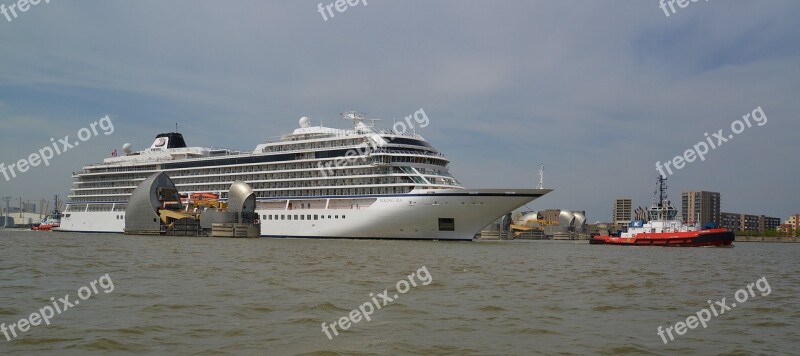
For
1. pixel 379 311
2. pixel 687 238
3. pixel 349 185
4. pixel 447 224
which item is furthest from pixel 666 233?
pixel 379 311

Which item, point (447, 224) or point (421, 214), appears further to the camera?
point (447, 224)

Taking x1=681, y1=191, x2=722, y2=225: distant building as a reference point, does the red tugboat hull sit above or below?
below

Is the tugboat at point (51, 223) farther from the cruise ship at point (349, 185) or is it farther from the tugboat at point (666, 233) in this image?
the tugboat at point (666, 233)

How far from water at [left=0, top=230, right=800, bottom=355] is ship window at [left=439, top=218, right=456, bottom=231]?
1157 inches

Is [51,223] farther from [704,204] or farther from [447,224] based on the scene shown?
[704,204]

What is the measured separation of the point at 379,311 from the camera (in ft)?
52.4

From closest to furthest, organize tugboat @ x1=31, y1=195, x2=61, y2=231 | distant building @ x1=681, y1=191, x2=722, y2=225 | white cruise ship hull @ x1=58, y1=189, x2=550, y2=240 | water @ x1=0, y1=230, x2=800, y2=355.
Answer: water @ x1=0, y1=230, x2=800, y2=355 < white cruise ship hull @ x1=58, y1=189, x2=550, y2=240 < tugboat @ x1=31, y1=195, x2=61, y2=231 < distant building @ x1=681, y1=191, x2=722, y2=225

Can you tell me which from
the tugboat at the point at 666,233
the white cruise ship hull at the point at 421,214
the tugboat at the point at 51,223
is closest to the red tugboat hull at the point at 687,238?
the tugboat at the point at 666,233

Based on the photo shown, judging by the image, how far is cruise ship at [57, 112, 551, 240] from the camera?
187 ft

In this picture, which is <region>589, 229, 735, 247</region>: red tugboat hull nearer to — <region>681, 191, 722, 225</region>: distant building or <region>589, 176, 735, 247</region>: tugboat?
<region>589, 176, 735, 247</region>: tugboat

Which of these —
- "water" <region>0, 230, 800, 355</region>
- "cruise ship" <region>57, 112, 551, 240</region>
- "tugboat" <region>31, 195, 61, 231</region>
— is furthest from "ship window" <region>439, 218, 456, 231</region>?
"tugboat" <region>31, 195, 61, 231</region>

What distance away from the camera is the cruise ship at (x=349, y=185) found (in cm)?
5712

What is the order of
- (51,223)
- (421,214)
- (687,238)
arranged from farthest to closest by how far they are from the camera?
(51,223)
(687,238)
(421,214)

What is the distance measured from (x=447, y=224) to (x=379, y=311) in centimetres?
4155
